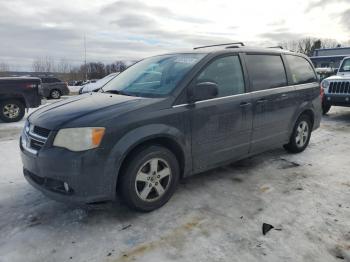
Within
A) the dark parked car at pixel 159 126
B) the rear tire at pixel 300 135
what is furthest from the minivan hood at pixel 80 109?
the rear tire at pixel 300 135

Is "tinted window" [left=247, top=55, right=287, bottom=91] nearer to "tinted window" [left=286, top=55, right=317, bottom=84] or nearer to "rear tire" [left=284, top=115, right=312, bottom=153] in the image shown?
"tinted window" [left=286, top=55, right=317, bottom=84]

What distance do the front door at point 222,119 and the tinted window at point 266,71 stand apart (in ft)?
0.79

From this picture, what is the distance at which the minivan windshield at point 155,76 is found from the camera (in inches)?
150

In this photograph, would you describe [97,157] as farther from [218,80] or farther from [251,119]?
[251,119]

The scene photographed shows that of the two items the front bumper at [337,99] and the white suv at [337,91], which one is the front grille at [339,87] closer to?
the white suv at [337,91]

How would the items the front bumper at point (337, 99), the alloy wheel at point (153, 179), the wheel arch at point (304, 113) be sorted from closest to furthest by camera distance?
the alloy wheel at point (153, 179), the wheel arch at point (304, 113), the front bumper at point (337, 99)

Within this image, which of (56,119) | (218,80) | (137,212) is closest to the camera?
(56,119)

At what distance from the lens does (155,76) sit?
13.7 feet

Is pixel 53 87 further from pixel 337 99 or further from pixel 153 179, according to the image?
pixel 153 179

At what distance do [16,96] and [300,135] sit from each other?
7.88 meters

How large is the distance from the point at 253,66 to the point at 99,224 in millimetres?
2875

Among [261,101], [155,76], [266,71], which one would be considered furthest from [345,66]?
[155,76]

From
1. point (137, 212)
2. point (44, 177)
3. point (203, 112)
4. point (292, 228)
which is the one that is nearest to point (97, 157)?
point (44, 177)

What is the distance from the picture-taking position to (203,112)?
384cm
